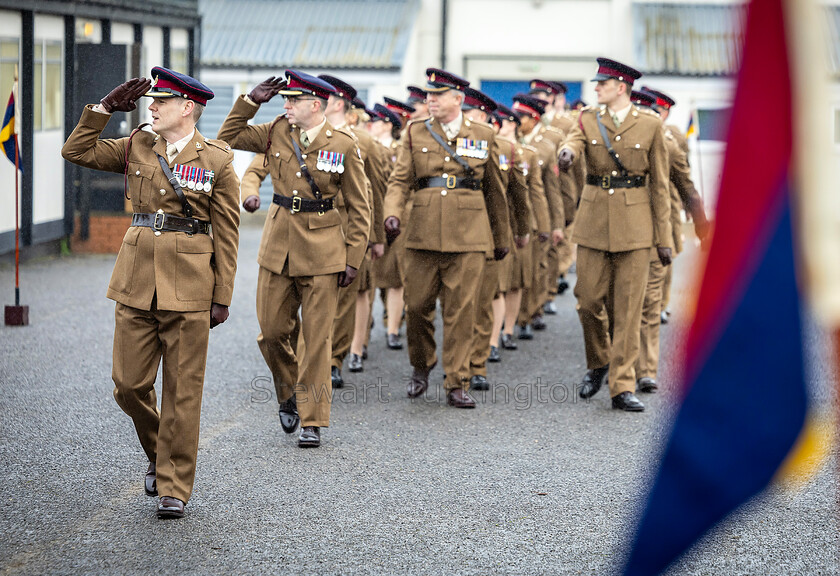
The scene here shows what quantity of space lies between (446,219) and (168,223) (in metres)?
2.96

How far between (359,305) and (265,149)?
2806 millimetres

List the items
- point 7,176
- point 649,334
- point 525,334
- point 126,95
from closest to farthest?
point 126,95 → point 649,334 → point 525,334 → point 7,176

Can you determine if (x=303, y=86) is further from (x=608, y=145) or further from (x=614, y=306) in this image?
(x=614, y=306)

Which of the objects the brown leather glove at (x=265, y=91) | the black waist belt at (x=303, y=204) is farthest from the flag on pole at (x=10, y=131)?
the brown leather glove at (x=265, y=91)

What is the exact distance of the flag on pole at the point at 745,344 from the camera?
1.65 metres

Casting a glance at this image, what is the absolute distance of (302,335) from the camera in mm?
6941

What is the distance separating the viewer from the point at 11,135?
10.9 meters

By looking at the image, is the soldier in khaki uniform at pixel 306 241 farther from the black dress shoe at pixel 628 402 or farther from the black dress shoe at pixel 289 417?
the black dress shoe at pixel 628 402

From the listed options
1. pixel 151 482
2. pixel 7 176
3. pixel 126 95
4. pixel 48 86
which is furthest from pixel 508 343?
pixel 48 86

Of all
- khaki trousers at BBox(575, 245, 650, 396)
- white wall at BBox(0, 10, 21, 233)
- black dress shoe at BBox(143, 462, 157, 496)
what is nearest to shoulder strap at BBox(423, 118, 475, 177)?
khaki trousers at BBox(575, 245, 650, 396)

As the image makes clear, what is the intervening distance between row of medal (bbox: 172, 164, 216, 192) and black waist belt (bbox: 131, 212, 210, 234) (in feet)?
0.52

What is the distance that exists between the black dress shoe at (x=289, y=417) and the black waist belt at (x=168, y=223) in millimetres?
1792

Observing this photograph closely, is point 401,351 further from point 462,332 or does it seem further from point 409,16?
point 409,16

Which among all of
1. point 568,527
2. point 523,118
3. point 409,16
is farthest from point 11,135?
point 409,16
